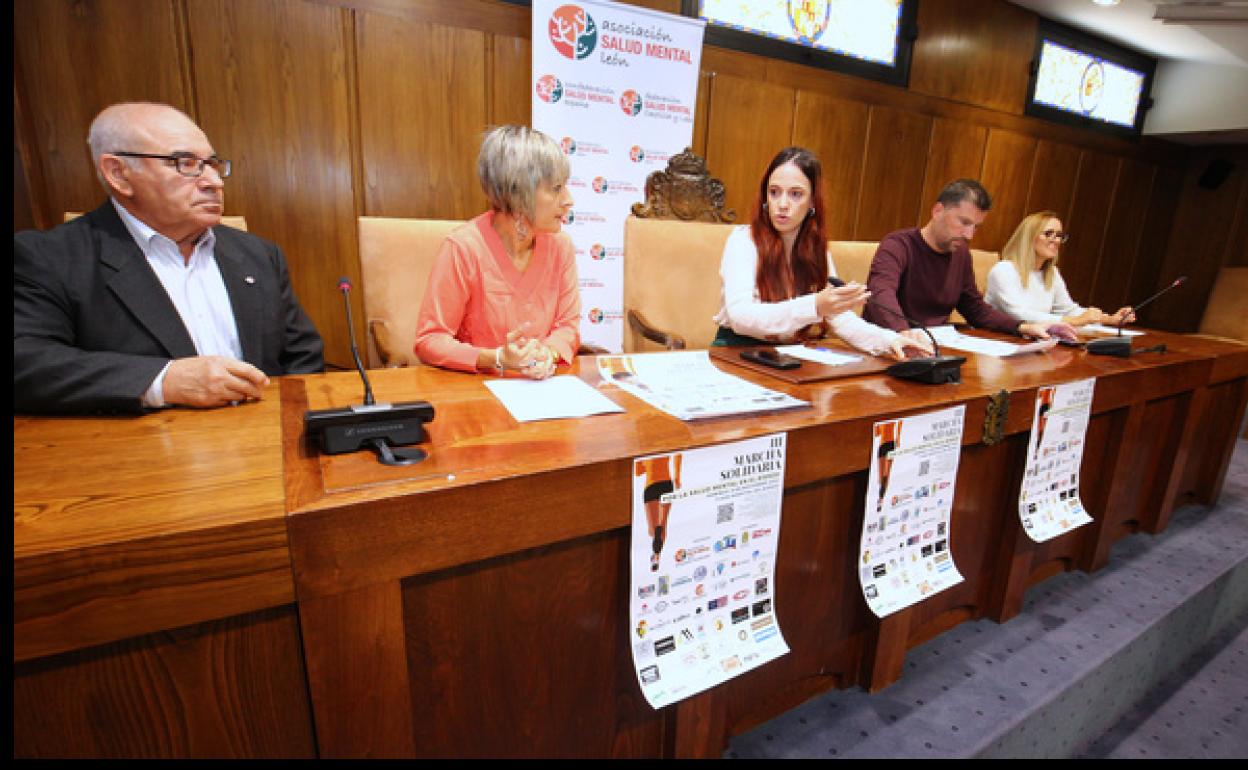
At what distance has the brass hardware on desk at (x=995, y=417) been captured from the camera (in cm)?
111

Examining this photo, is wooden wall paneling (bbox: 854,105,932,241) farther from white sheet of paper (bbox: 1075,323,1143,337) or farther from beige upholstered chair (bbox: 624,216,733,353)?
beige upholstered chair (bbox: 624,216,733,353)

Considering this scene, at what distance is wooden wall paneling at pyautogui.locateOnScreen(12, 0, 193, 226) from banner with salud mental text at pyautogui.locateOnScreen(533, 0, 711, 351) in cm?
162

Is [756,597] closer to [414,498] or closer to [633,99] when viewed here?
[414,498]

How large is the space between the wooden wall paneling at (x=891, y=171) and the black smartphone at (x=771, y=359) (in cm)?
371

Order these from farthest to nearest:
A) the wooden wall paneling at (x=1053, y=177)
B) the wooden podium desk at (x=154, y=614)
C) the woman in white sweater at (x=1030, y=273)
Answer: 1. the wooden wall paneling at (x=1053, y=177)
2. the woman in white sweater at (x=1030, y=273)
3. the wooden podium desk at (x=154, y=614)

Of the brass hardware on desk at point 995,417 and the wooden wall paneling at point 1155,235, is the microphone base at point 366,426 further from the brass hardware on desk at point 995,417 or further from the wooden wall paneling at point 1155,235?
the wooden wall paneling at point 1155,235

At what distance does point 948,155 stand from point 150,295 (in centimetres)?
542

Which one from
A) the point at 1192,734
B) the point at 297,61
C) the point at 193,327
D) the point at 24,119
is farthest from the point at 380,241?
the point at 1192,734

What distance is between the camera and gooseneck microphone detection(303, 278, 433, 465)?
0.70m

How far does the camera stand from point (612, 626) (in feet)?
2.70

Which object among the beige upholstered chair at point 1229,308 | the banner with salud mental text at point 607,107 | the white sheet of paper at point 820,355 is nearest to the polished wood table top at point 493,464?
the white sheet of paper at point 820,355

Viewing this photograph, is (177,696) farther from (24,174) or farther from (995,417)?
(24,174)

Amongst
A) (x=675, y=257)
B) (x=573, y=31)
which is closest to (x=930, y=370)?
(x=675, y=257)

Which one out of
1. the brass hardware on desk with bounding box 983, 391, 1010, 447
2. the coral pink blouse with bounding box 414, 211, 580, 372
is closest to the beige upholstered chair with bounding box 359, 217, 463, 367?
the coral pink blouse with bounding box 414, 211, 580, 372
